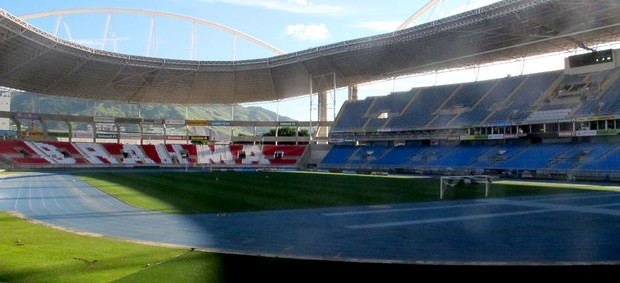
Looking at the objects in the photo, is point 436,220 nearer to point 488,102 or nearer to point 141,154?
point 488,102

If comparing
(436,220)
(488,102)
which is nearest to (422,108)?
(488,102)

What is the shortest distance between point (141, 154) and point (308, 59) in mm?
27666

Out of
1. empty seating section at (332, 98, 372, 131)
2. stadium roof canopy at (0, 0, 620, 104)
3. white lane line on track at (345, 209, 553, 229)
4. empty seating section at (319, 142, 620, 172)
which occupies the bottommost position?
white lane line on track at (345, 209, 553, 229)

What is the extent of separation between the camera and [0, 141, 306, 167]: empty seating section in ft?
195

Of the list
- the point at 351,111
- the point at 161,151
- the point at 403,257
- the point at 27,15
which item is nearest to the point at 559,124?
the point at 351,111

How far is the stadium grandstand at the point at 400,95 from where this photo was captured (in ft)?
136

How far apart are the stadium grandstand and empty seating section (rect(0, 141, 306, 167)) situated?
0.75ft

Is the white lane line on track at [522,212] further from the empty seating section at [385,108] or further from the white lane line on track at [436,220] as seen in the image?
the empty seating section at [385,108]

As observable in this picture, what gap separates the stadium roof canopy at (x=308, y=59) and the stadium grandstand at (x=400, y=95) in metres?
0.18

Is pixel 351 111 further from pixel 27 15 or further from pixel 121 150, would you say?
pixel 27 15

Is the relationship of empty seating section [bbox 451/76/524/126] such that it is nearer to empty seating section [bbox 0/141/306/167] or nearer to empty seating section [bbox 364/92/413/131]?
empty seating section [bbox 364/92/413/131]

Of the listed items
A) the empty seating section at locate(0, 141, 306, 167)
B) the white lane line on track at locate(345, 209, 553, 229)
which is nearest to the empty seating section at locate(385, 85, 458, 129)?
the empty seating section at locate(0, 141, 306, 167)

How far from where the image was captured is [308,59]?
58125 millimetres

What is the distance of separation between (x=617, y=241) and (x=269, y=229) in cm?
888
